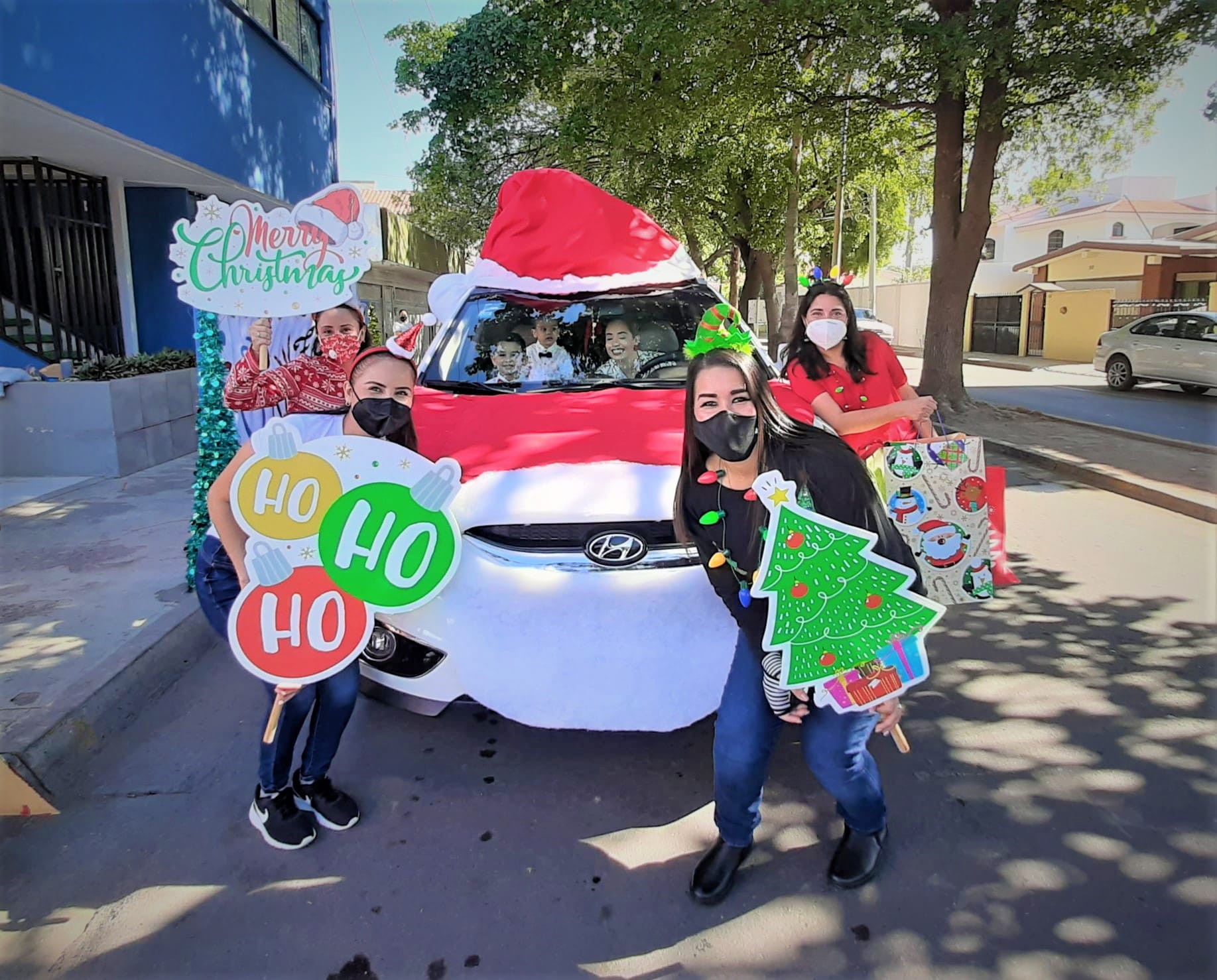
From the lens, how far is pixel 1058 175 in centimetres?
1490

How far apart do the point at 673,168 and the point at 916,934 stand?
1839cm

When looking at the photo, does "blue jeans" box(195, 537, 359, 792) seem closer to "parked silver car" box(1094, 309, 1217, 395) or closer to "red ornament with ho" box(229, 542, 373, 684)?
"red ornament with ho" box(229, 542, 373, 684)

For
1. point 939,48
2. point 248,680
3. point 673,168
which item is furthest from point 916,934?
point 673,168

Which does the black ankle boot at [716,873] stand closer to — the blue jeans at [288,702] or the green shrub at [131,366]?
the blue jeans at [288,702]

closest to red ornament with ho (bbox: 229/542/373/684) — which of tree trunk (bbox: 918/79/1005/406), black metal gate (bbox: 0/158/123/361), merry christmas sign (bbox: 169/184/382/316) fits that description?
merry christmas sign (bbox: 169/184/382/316)

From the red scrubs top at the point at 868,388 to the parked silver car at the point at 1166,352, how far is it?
14046mm

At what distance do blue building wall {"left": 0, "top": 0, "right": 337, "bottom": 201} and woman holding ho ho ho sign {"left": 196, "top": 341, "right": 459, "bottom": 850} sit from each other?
623 centimetres

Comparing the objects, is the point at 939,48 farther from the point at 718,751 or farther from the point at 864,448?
the point at 718,751

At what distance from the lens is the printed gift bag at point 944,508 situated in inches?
127

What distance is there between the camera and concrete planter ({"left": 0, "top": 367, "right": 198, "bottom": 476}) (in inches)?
303

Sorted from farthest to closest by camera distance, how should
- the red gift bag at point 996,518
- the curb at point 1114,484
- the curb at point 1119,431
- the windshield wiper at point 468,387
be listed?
the curb at point 1119,431 → the curb at point 1114,484 → the windshield wiper at point 468,387 → the red gift bag at point 996,518

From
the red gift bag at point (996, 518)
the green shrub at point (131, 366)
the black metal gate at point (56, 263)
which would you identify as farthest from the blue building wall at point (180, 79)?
the red gift bag at point (996, 518)

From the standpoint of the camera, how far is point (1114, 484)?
7.77 meters

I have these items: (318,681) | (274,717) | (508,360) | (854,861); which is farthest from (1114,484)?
(274,717)
